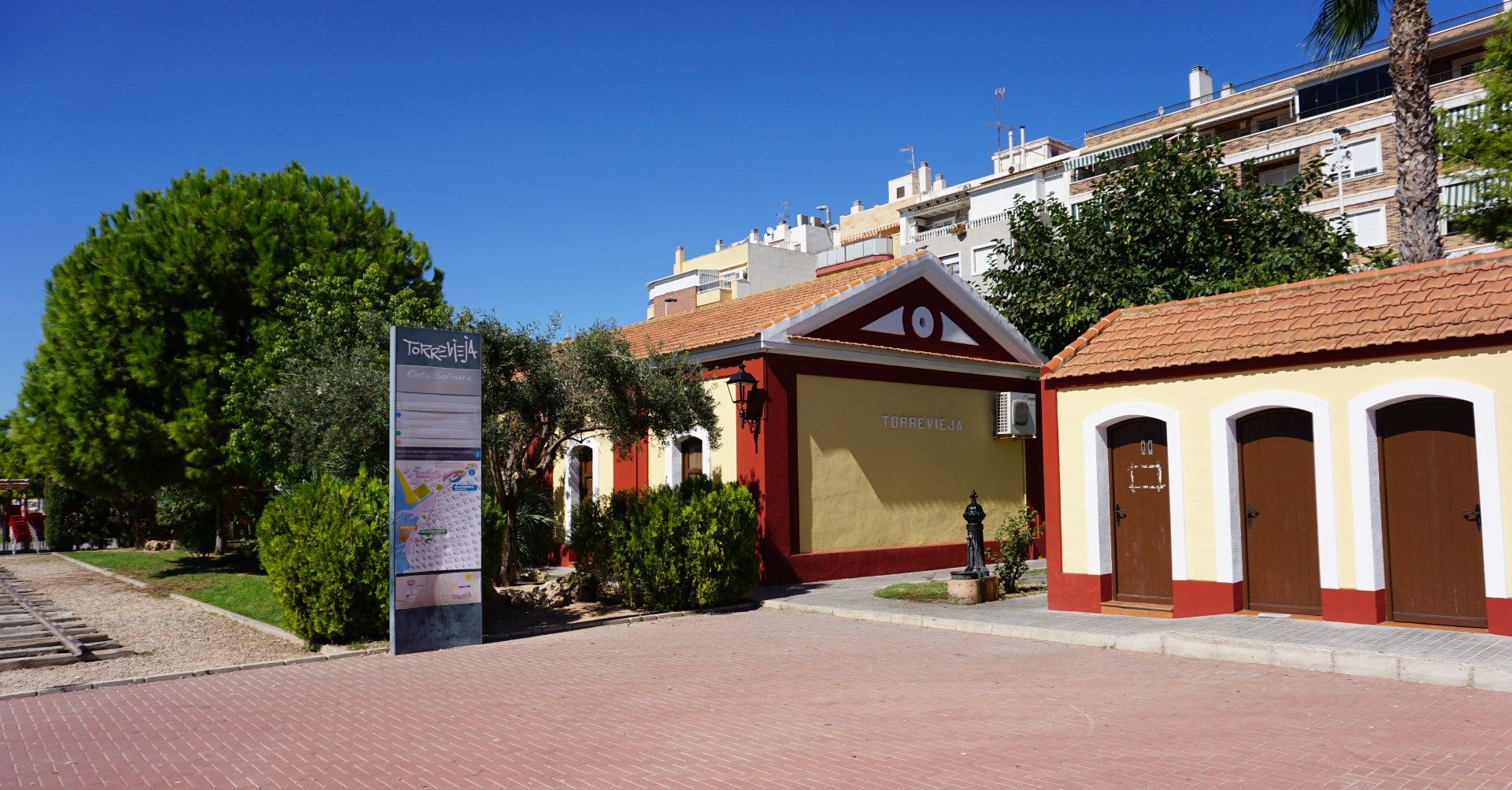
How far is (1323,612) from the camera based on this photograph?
33.2 ft

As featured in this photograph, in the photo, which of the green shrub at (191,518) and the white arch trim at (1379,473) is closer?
the white arch trim at (1379,473)

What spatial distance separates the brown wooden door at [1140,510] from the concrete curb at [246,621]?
30.1 ft

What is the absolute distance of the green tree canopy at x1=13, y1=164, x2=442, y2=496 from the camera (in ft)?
59.7

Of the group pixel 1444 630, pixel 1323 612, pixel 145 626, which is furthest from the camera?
pixel 145 626

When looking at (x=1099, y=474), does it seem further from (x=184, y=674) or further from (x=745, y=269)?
(x=745, y=269)

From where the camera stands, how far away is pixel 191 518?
26.2 m

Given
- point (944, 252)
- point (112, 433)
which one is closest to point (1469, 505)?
point (112, 433)

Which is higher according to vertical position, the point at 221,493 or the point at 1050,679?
the point at 221,493

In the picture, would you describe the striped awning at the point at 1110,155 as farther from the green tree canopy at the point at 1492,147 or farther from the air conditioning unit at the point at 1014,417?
the air conditioning unit at the point at 1014,417

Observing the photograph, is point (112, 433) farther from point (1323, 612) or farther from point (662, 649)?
point (1323, 612)

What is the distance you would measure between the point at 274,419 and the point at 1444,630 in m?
15.8

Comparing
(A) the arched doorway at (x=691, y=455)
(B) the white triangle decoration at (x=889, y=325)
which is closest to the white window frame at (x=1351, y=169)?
(B) the white triangle decoration at (x=889, y=325)

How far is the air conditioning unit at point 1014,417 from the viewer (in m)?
19.4

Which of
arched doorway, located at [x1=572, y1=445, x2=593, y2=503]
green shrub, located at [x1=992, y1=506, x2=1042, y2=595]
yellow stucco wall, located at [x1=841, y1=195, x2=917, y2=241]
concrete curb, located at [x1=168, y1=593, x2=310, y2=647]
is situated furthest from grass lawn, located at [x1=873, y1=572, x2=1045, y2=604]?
yellow stucco wall, located at [x1=841, y1=195, x2=917, y2=241]
